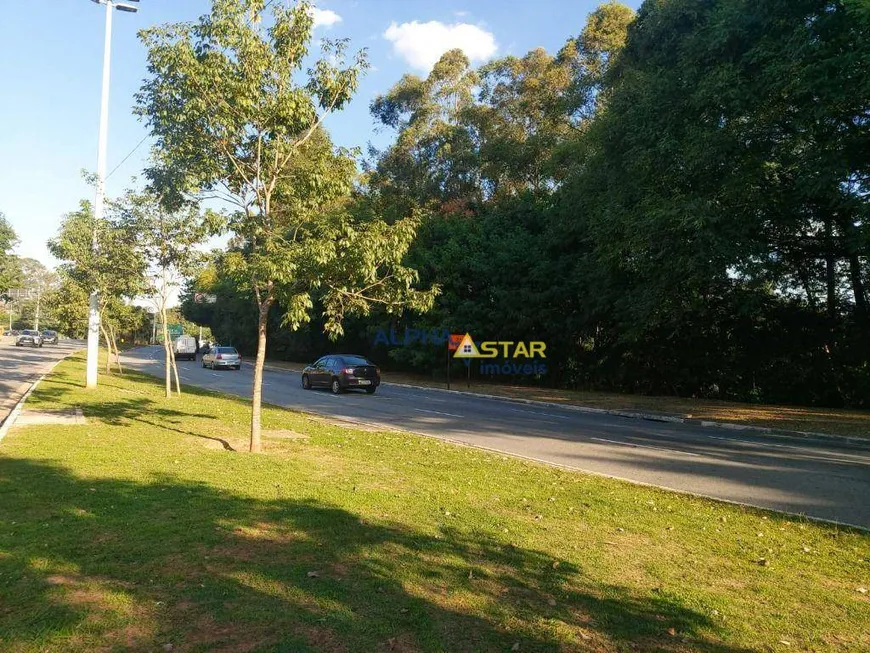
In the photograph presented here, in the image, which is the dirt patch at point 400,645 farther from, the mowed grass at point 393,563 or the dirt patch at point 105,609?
the dirt patch at point 105,609

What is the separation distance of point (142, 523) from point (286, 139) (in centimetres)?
611

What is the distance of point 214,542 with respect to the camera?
5.01 meters

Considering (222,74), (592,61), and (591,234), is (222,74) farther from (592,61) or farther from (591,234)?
(592,61)

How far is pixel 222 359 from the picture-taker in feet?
134

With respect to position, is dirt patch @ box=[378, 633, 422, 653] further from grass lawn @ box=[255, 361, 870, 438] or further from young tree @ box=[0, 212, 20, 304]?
young tree @ box=[0, 212, 20, 304]

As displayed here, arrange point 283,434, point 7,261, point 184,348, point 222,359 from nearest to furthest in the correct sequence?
point 283,434 < point 7,261 < point 222,359 < point 184,348

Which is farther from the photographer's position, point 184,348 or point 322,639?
point 184,348

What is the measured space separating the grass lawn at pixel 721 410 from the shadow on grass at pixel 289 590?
1415cm

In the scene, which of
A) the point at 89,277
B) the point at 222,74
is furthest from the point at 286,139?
the point at 89,277

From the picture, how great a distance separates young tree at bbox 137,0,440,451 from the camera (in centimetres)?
863

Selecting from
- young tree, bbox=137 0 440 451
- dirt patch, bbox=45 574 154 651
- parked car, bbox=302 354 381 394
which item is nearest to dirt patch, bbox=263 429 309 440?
young tree, bbox=137 0 440 451

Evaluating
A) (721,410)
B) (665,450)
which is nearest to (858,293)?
(721,410)

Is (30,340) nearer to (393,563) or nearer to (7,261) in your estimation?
(7,261)

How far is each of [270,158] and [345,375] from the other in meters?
16.0
